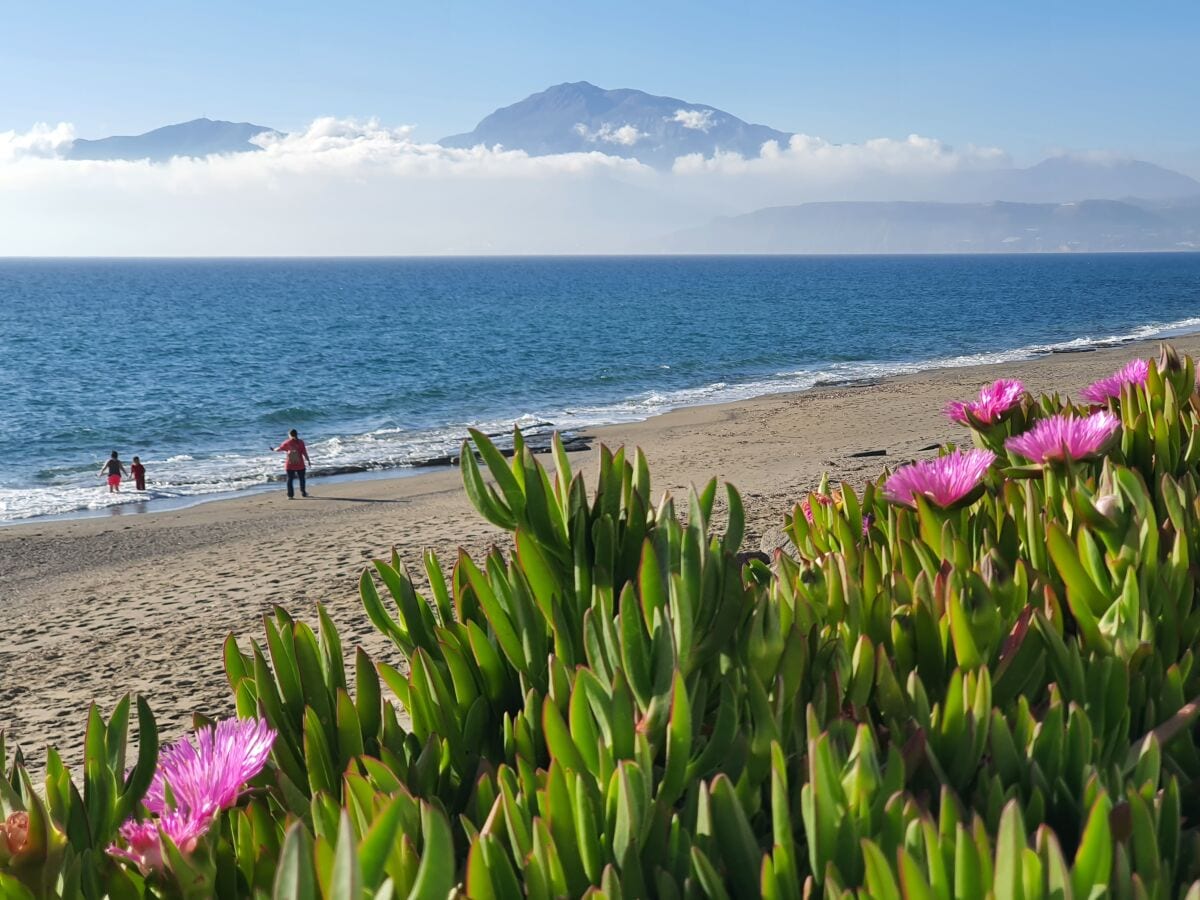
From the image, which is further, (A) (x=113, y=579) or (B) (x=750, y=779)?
(A) (x=113, y=579)

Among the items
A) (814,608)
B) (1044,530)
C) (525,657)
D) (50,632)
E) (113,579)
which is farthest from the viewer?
(113,579)

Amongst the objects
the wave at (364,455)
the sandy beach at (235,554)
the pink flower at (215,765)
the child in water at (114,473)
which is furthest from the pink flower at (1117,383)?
the child in water at (114,473)

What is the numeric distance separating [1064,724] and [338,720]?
0.77 metres

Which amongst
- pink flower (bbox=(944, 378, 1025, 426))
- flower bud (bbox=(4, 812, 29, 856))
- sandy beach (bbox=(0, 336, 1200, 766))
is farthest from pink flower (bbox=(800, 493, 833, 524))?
sandy beach (bbox=(0, 336, 1200, 766))

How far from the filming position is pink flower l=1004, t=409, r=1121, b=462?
1.74 metres

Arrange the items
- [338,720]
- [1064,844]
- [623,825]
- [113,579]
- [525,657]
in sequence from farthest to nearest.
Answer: [113,579] → [525,657] → [338,720] → [1064,844] → [623,825]

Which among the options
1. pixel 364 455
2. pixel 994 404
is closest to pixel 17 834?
pixel 994 404

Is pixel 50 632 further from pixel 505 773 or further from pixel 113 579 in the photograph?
pixel 505 773

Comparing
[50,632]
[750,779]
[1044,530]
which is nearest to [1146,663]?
[1044,530]

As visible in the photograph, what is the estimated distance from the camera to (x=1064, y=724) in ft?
3.67

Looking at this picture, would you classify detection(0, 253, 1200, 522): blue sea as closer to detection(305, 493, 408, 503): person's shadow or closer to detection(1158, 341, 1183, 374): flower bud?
detection(305, 493, 408, 503): person's shadow

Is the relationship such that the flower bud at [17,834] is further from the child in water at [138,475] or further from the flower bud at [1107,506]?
the child in water at [138,475]

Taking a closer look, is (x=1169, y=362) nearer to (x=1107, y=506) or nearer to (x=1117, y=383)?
(x=1117, y=383)

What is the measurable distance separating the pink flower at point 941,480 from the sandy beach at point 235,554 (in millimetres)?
4156
